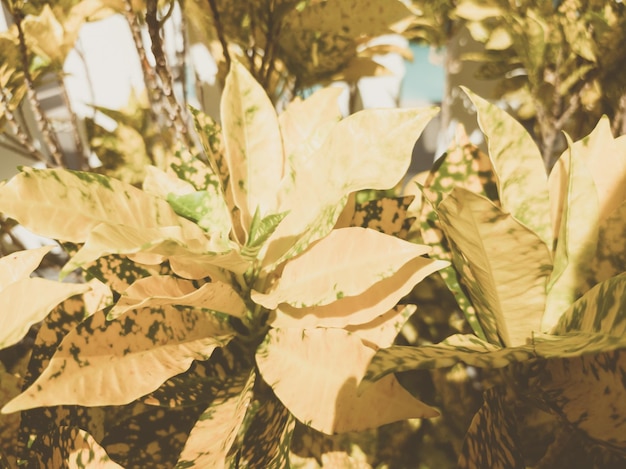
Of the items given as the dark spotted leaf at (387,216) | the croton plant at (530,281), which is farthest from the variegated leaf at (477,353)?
the dark spotted leaf at (387,216)

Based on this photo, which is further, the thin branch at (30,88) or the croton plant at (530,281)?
the thin branch at (30,88)

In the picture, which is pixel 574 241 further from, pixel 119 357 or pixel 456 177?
pixel 119 357

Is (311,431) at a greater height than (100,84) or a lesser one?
lesser

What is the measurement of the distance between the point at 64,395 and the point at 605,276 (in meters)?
0.28

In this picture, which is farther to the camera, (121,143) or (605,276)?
(121,143)

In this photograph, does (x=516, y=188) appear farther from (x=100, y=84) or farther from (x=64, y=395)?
(x=100, y=84)

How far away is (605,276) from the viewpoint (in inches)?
10.2

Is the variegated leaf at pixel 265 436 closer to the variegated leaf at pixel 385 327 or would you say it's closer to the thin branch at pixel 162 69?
the variegated leaf at pixel 385 327

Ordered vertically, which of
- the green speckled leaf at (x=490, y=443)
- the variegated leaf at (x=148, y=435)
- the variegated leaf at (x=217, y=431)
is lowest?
the variegated leaf at (x=148, y=435)

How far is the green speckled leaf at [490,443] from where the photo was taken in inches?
9.6

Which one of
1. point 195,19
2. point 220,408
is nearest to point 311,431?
point 220,408

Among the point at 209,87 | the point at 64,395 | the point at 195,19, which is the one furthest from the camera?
the point at 209,87

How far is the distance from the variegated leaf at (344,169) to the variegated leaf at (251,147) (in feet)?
0.10

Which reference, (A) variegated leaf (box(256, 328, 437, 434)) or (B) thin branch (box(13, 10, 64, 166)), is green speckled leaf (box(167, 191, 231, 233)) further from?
(B) thin branch (box(13, 10, 64, 166))
